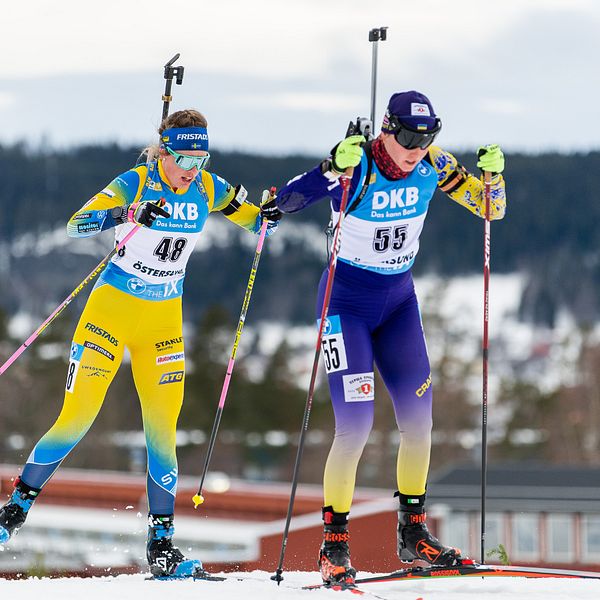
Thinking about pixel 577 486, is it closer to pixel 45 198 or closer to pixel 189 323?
pixel 189 323

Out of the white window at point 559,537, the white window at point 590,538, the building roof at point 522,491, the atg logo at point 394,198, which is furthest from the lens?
the building roof at point 522,491

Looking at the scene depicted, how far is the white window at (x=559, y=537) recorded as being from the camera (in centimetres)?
3055

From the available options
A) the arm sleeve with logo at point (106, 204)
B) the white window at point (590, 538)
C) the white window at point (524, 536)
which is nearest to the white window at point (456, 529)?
the white window at point (524, 536)

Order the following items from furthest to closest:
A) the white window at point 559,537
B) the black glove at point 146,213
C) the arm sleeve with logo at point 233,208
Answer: the white window at point 559,537, the arm sleeve with logo at point 233,208, the black glove at point 146,213

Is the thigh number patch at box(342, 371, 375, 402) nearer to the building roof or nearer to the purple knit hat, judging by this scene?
the purple knit hat

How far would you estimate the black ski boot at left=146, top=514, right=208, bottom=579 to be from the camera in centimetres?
620

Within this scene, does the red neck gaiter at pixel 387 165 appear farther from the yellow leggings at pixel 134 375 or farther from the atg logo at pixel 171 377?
the atg logo at pixel 171 377

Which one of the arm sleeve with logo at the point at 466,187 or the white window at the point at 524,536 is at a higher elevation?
the white window at the point at 524,536

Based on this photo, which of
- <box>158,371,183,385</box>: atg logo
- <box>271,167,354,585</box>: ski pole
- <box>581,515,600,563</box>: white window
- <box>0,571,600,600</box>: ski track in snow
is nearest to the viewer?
<box>0,571,600,600</box>: ski track in snow

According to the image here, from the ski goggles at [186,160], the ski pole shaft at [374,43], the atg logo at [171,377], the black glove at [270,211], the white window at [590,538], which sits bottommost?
the atg logo at [171,377]

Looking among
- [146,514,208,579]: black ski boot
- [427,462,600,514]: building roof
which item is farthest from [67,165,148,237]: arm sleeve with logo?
[427,462,600,514]: building roof

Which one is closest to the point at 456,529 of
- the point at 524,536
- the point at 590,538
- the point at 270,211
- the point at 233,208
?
the point at 524,536

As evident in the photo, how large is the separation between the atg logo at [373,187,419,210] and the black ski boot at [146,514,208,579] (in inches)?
83.4

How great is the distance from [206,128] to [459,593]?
9.14ft
